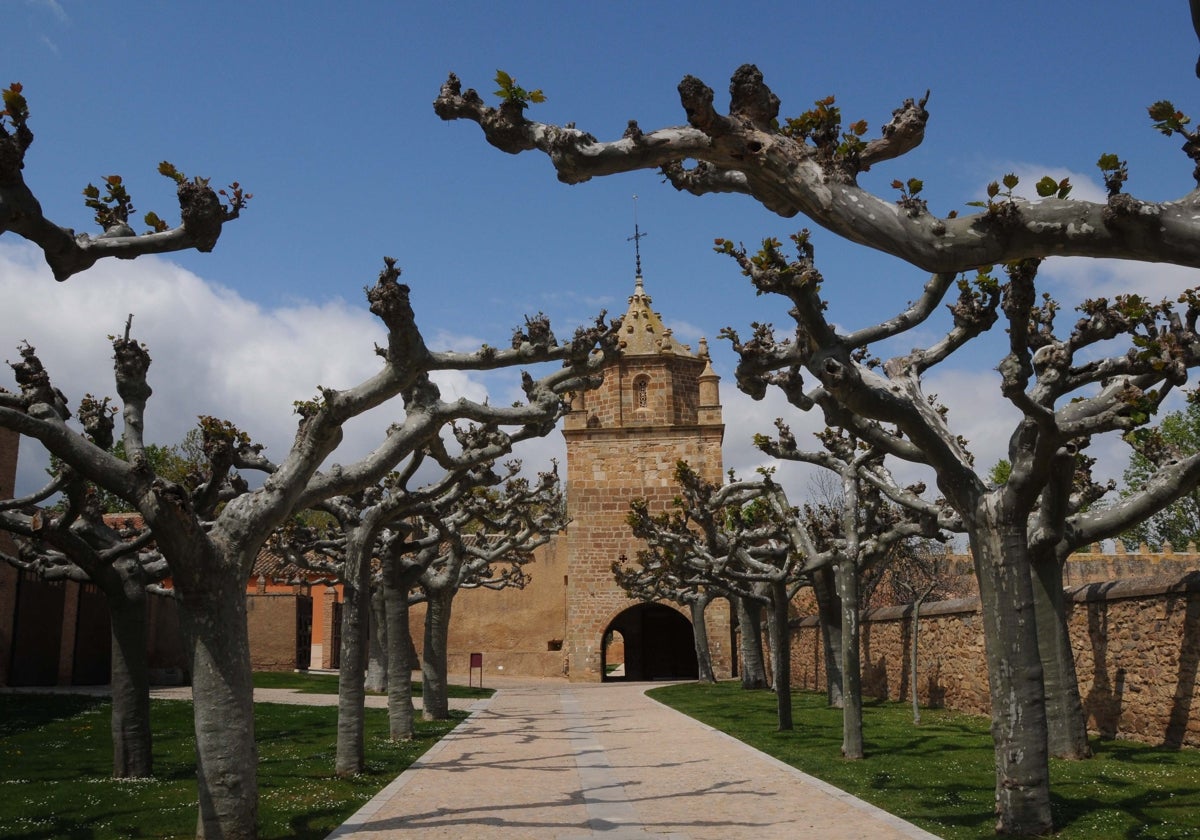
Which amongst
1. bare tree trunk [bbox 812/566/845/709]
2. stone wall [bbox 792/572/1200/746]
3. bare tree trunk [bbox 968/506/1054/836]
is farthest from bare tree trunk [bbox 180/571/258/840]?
stone wall [bbox 792/572/1200/746]

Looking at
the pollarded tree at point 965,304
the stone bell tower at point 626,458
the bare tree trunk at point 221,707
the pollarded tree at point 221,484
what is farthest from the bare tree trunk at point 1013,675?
the stone bell tower at point 626,458

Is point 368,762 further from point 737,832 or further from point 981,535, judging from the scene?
point 981,535

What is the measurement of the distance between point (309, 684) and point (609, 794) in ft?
67.3

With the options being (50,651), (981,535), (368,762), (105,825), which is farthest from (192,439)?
(981,535)

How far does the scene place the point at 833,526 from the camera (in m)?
16.2

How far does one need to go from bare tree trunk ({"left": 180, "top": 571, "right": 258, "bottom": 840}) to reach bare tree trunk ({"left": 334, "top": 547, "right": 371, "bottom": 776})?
156 inches

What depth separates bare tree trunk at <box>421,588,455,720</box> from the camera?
19250 mm

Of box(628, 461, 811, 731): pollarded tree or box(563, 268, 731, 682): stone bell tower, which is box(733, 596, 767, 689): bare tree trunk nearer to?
box(628, 461, 811, 731): pollarded tree

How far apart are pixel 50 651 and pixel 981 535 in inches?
952

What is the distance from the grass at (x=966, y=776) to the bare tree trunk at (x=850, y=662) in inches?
11.9

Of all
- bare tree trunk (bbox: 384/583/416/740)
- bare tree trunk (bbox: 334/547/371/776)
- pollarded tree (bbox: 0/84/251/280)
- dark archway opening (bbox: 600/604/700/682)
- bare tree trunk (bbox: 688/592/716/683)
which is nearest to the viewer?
pollarded tree (bbox: 0/84/251/280)

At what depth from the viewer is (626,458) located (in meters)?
36.6

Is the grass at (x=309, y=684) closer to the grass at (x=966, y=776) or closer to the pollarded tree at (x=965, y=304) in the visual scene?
the grass at (x=966, y=776)

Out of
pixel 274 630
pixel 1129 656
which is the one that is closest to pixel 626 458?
pixel 274 630
